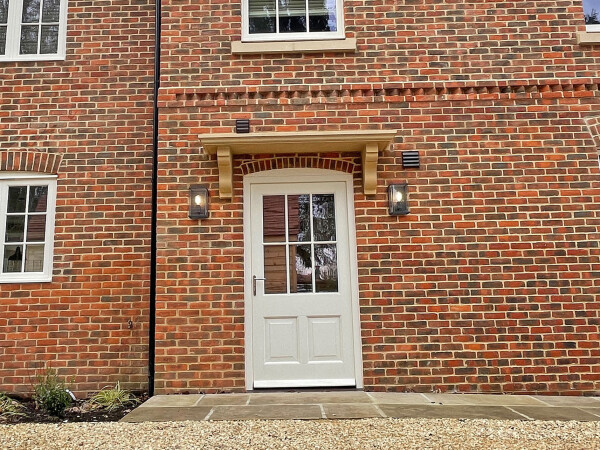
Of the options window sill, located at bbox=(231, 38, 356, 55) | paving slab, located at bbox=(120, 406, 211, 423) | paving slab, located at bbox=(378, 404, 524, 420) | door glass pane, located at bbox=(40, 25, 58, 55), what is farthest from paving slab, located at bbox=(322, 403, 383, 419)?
door glass pane, located at bbox=(40, 25, 58, 55)

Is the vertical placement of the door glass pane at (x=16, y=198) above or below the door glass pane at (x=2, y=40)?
below

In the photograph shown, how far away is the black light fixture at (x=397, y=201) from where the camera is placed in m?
5.02

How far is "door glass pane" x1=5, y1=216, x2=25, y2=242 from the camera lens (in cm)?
540

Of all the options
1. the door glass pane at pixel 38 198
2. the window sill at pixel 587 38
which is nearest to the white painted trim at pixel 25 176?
the door glass pane at pixel 38 198

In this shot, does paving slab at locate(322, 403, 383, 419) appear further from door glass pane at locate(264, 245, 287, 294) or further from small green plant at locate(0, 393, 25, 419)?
small green plant at locate(0, 393, 25, 419)

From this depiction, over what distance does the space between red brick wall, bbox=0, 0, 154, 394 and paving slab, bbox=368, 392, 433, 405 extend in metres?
2.43

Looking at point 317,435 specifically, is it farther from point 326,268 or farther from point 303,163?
point 303,163

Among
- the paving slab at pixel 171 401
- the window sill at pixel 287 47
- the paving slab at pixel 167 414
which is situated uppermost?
the window sill at pixel 287 47

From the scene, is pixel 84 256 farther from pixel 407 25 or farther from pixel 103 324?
pixel 407 25

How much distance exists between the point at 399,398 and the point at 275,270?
5.58ft

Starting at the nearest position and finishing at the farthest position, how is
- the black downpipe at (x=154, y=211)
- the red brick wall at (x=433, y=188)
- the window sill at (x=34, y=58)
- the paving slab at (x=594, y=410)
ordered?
the paving slab at (x=594, y=410) < the red brick wall at (x=433, y=188) < the black downpipe at (x=154, y=211) < the window sill at (x=34, y=58)

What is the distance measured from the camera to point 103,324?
5.23m

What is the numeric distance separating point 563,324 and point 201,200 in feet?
12.4

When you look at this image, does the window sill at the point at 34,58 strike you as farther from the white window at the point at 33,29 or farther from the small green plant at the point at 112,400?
the small green plant at the point at 112,400
